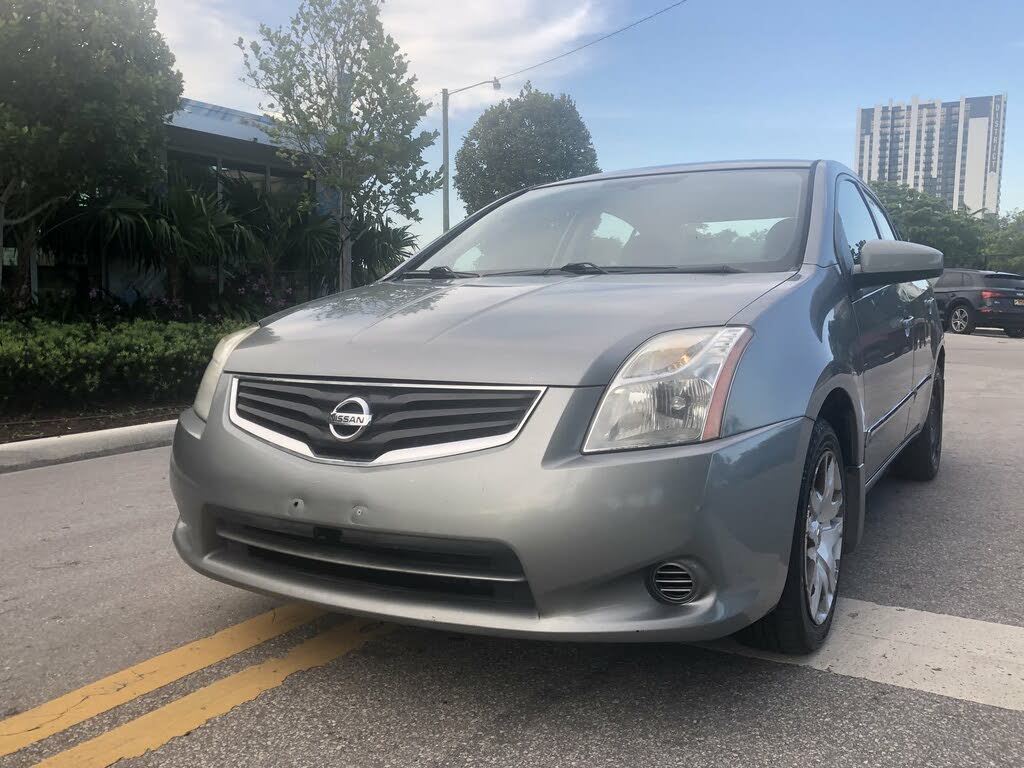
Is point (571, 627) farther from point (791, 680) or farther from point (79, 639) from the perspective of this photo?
point (79, 639)

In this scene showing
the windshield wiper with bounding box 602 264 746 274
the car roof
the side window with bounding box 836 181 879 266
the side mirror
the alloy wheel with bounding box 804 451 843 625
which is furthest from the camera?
the car roof

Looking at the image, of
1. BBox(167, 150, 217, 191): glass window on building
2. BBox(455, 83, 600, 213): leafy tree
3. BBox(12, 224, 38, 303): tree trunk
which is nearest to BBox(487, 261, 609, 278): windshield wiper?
BBox(12, 224, 38, 303): tree trunk

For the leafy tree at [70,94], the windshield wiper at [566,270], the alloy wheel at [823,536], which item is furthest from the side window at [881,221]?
the leafy tree at [70,94]

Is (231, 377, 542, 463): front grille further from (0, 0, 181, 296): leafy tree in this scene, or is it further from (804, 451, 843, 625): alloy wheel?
(0, 0, 181, 296): leafy tree

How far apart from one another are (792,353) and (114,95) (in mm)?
7664

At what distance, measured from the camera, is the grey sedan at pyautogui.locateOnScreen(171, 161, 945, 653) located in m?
2.01

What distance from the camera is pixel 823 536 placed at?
8.57 ft

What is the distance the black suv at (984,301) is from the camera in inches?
810

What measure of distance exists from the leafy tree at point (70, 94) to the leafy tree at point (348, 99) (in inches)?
92.6

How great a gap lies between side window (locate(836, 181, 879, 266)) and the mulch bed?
5426mm

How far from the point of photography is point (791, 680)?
2.39 meters

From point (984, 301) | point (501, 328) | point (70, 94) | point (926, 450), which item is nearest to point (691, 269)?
point (501, 328)

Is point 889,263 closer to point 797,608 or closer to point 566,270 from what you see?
point 566,270

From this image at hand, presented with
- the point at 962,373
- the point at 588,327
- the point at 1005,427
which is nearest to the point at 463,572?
the point at 588,327
